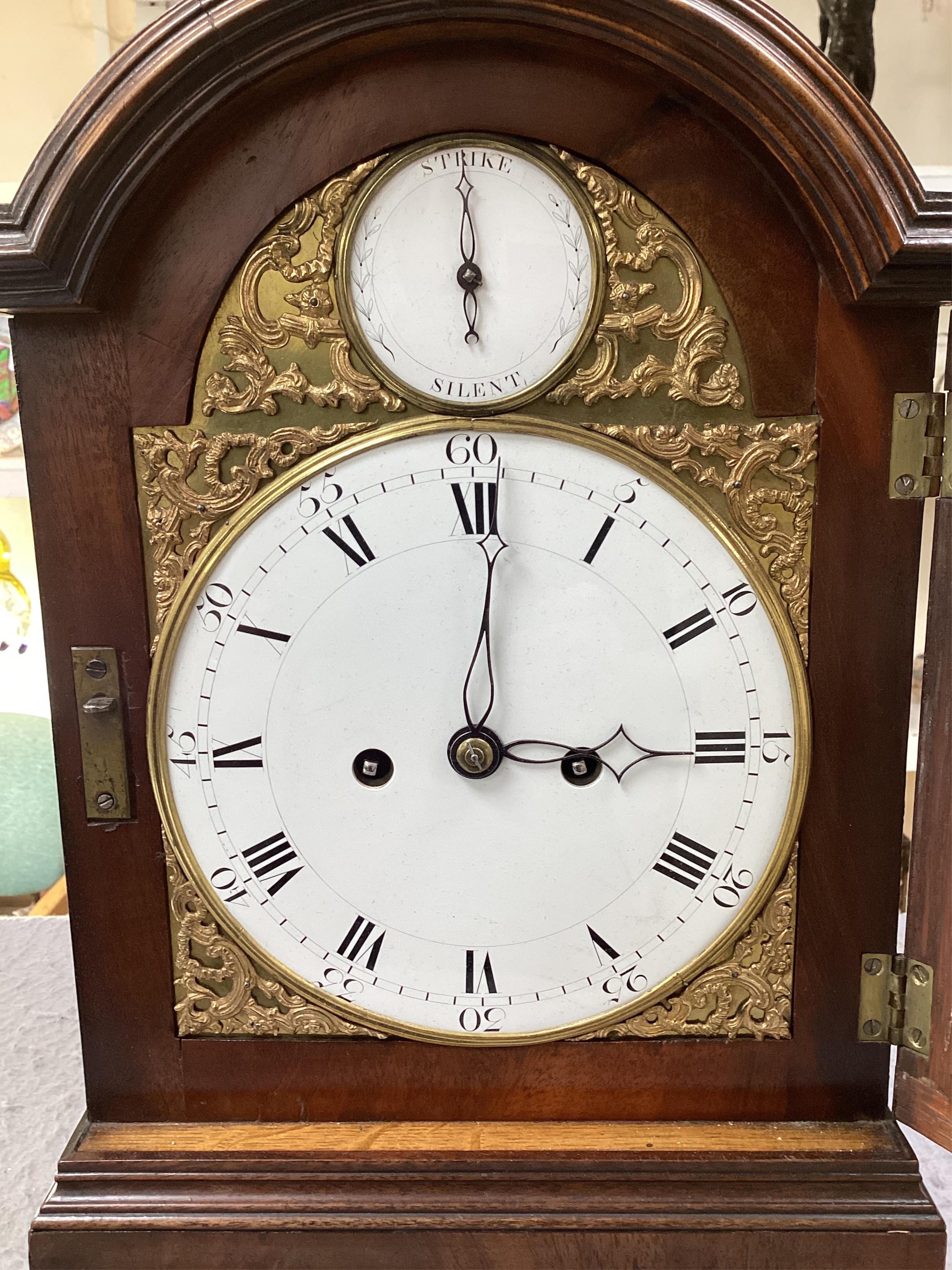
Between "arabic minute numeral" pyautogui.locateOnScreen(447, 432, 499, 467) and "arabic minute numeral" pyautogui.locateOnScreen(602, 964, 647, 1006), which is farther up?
"arabic minute numeral" pyautogui.locateOnScreen(447, 432, 499, 467)

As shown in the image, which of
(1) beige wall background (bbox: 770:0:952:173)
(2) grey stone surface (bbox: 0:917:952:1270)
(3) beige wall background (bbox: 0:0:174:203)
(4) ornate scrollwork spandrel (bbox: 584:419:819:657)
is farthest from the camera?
(3) beige wall background (bbox: 0:0:174:203)

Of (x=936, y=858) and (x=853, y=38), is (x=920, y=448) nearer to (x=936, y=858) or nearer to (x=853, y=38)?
(x=936, y=858)

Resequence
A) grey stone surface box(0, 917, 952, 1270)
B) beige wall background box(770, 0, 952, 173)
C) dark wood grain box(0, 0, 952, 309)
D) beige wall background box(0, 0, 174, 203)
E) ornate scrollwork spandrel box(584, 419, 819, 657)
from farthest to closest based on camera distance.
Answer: beige wall background box(0, 0, 174, 203) → beige wall background box(770, 0, 952, 173) → grey stone surface box(0, 917, 952, 1270) → ornate scrollwork spandrel box(584, 419, 819, 657) → dark wood grain box(0, 0, 952, 309)

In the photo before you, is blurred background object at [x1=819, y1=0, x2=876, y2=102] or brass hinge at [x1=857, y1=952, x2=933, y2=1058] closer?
brass hinge at [x1=857, y1=952, x2=933, y2=1058]

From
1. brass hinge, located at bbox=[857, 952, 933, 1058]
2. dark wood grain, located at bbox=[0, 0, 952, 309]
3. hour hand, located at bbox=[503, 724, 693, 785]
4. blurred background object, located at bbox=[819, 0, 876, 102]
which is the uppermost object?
blurred background object, located at bbox=[819, 0, 876, 102]

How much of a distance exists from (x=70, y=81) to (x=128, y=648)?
7.06 feet

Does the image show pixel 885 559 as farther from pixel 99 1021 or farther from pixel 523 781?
pixel 99 1021

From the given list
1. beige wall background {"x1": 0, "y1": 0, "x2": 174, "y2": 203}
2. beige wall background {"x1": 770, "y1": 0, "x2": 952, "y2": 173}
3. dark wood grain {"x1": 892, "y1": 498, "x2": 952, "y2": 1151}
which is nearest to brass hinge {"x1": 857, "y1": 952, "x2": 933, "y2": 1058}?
dark wood grain {"x1": 892, "y1": 498, "x2": 952, "y2": 1151}

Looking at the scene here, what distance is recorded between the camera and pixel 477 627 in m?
0.86

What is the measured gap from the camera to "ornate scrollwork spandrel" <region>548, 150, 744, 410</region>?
81 cm

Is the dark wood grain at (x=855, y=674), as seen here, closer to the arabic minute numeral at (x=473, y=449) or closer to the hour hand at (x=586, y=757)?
the hour hand at (x=586, y=757)

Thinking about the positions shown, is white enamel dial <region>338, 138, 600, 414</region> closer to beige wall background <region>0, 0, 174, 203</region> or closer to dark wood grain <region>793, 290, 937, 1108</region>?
dark wood grain <region>793, 290, 937, 1108</region>

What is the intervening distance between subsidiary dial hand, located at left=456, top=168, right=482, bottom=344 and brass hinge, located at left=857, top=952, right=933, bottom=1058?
648 mm

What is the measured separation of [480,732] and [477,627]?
0.29ft
